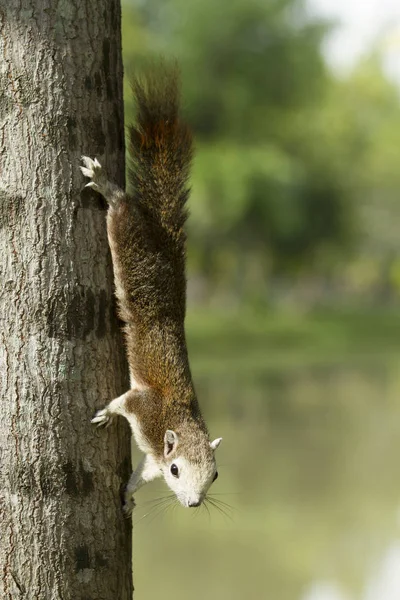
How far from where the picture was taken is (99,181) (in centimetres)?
243

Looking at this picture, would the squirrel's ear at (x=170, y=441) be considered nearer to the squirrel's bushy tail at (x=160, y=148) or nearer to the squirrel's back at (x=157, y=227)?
the squirrel's back at (x=157, y=227)

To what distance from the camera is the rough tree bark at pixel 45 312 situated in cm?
233

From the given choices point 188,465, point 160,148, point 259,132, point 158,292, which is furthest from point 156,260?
point 259,132

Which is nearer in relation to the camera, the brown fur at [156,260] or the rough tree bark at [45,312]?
the rough tree bark at [45,312]

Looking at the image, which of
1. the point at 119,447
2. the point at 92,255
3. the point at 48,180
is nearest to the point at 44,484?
the point at 119,447

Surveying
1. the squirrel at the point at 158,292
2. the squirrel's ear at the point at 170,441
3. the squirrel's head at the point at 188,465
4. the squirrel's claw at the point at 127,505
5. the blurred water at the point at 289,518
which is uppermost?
the blurred water at the point at 289,518

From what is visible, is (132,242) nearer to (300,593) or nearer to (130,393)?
(130,393)

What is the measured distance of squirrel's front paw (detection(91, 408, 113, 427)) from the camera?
2402 millimetres

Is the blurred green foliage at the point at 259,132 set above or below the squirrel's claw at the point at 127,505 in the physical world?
above

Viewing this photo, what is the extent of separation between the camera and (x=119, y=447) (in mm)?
2527

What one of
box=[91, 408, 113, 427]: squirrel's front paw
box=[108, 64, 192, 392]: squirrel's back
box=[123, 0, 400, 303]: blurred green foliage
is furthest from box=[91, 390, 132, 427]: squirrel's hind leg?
box=[123, 0, 400, 303]: blurred green foliage

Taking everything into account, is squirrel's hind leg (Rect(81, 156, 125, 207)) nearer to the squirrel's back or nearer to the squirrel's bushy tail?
the squirrel's back

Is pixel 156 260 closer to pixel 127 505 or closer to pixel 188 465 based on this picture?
pixel 188 465

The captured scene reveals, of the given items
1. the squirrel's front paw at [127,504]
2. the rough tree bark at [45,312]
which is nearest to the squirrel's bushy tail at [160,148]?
the rough tree bark at [45,312]
